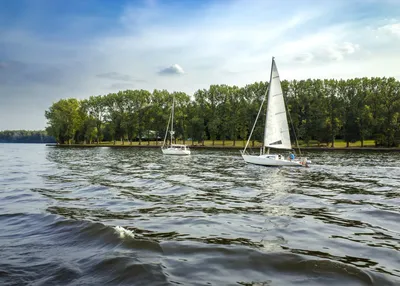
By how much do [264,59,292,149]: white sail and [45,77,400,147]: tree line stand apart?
192 feet

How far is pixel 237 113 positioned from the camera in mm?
119500

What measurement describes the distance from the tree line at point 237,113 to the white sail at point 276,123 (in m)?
58.6

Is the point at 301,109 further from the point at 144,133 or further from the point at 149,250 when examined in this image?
the point at 149,250

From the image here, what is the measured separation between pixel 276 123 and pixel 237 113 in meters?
71.3

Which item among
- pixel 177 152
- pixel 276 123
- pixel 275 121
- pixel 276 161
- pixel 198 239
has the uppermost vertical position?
pixel 275 121

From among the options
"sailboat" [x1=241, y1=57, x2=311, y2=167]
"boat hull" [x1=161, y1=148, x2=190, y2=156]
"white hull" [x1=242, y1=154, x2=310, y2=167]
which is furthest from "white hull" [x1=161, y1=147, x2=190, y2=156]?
"white hull" [x1=242, y1=154, x2=310, y2=167]

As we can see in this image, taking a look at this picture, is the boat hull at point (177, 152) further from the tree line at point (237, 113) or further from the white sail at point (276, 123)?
the tree line at point (237, 113)

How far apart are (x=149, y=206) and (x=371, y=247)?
10.4 m

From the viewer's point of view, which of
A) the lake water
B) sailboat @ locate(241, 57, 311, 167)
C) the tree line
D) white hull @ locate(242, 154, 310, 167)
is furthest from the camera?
the tree line

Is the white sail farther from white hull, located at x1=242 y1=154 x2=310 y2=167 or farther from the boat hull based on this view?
the boat hull

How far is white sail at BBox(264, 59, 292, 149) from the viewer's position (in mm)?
48656

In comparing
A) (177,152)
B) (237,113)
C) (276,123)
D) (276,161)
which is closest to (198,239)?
(276,161)

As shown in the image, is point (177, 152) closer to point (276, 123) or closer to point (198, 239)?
point (276, 123)

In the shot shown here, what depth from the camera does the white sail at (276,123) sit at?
4866 centimetres
